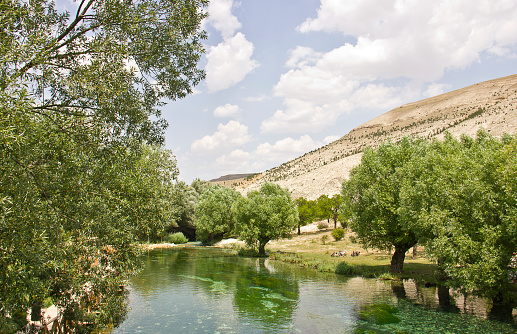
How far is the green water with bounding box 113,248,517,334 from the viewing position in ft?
68.0

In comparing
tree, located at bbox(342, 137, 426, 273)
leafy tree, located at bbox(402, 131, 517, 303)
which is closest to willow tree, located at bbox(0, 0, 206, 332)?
leafy tree, located at bbox(402, 131, 517, 303)

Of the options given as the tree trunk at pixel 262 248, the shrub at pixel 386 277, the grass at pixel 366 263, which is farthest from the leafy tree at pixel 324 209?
the shrub at pixel 386 277

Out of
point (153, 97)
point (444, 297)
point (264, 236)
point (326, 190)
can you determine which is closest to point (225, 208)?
point (264, 236)

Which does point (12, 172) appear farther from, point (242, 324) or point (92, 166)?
point (242, 324)

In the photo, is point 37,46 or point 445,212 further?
point 445,212

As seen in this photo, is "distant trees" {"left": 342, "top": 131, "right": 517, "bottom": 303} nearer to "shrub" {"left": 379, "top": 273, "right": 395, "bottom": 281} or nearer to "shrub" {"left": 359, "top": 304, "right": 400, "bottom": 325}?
"shrub" {"left": 379, "top": 273, "right": 395, "bottom": 281}

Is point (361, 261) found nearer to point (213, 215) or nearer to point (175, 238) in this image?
point (213, 215)

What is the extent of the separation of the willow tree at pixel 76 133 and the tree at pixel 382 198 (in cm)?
2614

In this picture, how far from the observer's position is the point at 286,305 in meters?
26.0

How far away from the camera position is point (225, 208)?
256ft

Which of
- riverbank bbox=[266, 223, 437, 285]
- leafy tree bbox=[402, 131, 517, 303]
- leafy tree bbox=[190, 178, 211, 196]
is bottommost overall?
riverbank bbox=[266, 223, 437, 285]

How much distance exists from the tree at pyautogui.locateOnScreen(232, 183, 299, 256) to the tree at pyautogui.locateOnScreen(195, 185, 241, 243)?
58.8 feet

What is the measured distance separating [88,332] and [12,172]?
A: 556 inches

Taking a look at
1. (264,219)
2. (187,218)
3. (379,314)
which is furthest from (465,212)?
(187,218)
